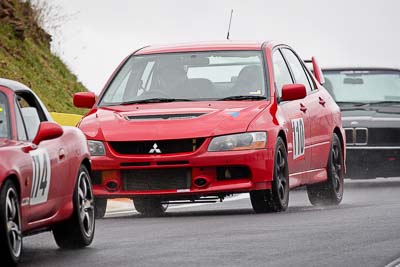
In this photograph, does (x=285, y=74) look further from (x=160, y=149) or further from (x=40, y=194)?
(x=40, y=194)

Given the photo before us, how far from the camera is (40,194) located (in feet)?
37.3

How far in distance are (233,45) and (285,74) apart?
0.64m

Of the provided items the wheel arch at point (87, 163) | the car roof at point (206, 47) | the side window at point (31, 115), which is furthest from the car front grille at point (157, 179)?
the side window at point (31, 115)

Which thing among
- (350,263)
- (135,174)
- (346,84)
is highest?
(350,263)

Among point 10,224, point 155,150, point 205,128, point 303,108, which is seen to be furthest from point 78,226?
point 303,108

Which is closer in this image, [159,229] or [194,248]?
[194,248]

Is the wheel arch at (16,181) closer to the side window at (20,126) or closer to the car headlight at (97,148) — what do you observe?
the side window at (20,126)

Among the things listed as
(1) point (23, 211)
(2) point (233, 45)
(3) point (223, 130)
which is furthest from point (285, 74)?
(1) point (23, 211)

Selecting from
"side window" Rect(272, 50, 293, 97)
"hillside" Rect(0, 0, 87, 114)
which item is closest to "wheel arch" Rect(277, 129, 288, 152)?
"side window" Rect(272, 50, 293, 97)

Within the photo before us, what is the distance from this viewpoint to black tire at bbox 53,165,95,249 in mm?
12242

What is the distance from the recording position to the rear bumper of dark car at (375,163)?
22.2 m

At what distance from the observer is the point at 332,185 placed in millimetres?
18125

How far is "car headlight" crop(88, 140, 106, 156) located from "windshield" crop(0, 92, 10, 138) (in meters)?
3.79

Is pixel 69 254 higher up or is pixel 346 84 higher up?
pixel 69 254
